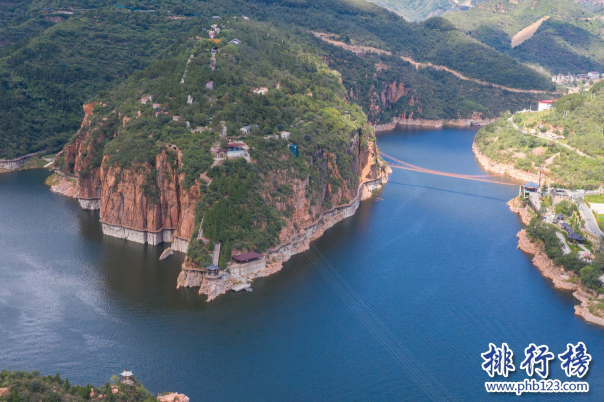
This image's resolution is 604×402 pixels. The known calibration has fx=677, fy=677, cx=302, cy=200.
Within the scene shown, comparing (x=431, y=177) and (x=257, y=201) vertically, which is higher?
(x=257, y=201)

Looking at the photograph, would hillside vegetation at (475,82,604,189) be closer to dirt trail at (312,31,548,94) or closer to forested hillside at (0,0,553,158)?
forested hillside at (0,0,553,158)

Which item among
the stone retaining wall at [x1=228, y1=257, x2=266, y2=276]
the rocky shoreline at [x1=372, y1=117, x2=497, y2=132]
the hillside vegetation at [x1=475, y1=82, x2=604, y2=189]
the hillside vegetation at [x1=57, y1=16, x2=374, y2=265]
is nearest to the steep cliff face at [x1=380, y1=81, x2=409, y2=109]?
the rocky shoreline at [x1=372, y1=117, x2=497, y2=132]

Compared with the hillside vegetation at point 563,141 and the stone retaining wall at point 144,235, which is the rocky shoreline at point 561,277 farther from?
the stone retaining wall at point 144,235

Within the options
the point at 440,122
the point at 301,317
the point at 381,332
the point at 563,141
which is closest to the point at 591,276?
the point at 381,332

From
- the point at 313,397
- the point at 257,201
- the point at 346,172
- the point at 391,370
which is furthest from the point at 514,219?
the point at 313,397

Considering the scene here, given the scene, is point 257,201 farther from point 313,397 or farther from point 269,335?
point 313,397

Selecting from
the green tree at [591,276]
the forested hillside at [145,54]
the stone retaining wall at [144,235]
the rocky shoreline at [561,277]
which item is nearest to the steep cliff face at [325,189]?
the stone retaining wall at [144,235]
